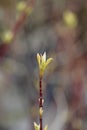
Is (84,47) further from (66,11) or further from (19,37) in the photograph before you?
(19,37)

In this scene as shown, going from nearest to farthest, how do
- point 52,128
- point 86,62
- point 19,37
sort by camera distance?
point 52,128 < point 86,62 < point 19,37

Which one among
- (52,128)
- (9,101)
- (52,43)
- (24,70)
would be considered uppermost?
(52,43)

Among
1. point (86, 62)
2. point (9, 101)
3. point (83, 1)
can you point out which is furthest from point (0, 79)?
point (83, 1)

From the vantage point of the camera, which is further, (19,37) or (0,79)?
(19,37)

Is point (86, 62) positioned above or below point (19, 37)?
below

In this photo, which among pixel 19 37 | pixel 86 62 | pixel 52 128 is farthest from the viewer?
pixel 19 37

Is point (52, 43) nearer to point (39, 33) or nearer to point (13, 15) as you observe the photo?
point (39, 33)
